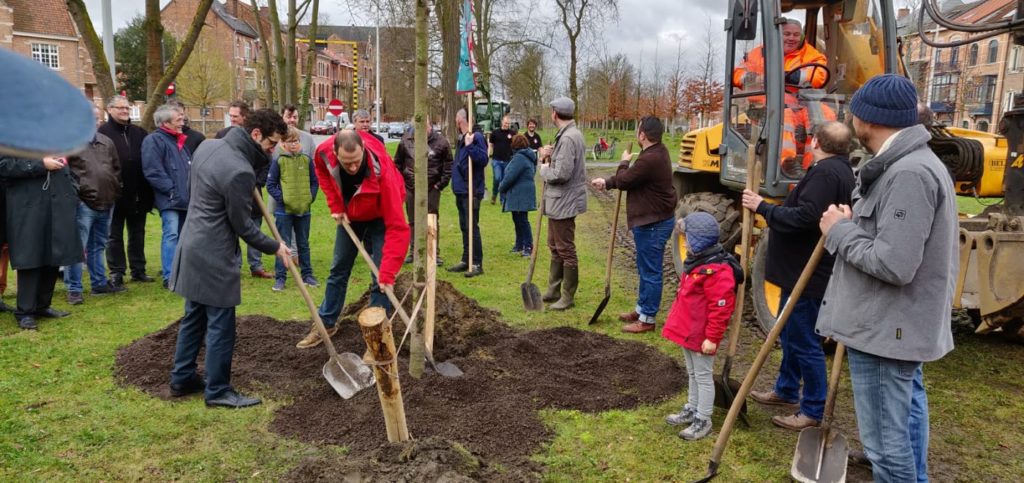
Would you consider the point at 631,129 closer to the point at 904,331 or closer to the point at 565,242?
the point at 565,242

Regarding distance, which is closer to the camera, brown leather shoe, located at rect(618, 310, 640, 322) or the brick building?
brown leather shoe, located at rect(618, 310, 640, 322)

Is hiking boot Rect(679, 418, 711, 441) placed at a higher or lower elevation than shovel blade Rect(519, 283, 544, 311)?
lower

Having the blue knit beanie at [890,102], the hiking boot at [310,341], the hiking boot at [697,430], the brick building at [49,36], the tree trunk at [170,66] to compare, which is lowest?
the hiking boot at [697,430]

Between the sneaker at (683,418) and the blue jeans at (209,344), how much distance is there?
2.91 meters

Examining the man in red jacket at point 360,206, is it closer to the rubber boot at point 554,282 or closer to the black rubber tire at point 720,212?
the rubber boot at point 554,282

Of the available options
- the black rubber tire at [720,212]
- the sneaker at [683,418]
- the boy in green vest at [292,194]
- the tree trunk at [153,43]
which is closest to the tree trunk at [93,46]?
the tree trunk at [153,43]

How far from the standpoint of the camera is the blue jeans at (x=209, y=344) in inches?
178

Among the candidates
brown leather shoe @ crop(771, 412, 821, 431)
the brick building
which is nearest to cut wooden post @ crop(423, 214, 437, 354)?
brown leather shoe @ crop(771, 412, 821, 431)

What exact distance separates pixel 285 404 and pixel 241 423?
0.37 meters

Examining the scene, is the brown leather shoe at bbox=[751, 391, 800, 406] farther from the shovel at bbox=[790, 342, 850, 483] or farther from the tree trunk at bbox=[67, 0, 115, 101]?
the tree trunk at bbox=[67, 0, 115, 101]

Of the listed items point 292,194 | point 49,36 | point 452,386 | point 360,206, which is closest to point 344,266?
point 360,206

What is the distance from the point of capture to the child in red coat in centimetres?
411

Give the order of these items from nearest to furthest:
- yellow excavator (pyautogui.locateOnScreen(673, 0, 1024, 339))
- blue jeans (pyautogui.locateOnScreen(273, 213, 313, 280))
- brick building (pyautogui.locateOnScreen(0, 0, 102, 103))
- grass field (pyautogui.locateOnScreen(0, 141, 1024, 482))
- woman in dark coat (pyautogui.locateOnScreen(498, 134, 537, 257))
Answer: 1. grass field (pyautogui.locateOnScreen(0, 141, 1024, 482))
2. yellow excavator (pyautogui.locateOnScreen(673, 0, 1024, 339))
3. blue jeans (pyautogui.locateOnScreen(273, 213, 313, 280))
4. woman in dark coat (pyautogui.locateOnScreen(498, 134, 537, 257))
5. brick building (pyautogui.locateOnScreen(0, 0, 102, 103))

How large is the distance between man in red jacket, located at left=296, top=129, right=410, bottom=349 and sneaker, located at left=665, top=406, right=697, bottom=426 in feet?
7.39
